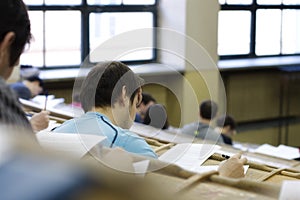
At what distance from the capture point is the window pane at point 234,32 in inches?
297

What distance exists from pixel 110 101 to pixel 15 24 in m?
0.97

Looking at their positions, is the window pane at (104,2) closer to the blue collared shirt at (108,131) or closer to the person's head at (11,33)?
the blue collared shirt at (108,131)

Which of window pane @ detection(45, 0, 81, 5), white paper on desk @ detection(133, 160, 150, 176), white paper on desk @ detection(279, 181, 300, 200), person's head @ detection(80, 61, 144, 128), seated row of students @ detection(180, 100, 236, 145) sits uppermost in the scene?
window pane @ detection(45, 0, 81, 5)

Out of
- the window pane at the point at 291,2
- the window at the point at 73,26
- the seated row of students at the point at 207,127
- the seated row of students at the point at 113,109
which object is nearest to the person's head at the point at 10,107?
the seated row of students at the point at 113,109

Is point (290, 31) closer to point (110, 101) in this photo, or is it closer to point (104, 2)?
point (104, 2)

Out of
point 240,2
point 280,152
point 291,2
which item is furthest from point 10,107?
point 291,2

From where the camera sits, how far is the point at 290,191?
979 millimetres

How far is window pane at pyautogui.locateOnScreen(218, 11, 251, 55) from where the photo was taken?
24.7 feet

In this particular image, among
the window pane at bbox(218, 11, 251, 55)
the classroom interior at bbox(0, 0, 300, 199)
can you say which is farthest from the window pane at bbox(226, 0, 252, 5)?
the classroom interior at bbox(0, 0, 300, 199)

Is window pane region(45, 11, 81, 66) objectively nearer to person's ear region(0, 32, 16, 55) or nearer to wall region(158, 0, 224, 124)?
wall region(158, 0, 224, 124)

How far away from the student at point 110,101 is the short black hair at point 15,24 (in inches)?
32.3

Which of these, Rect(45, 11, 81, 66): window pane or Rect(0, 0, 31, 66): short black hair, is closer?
Rect(0, 0, 31, 66): short black hair

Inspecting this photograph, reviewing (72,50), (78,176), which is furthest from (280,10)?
(78,176)

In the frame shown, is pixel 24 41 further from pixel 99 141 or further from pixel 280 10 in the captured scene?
pixel 280 10
